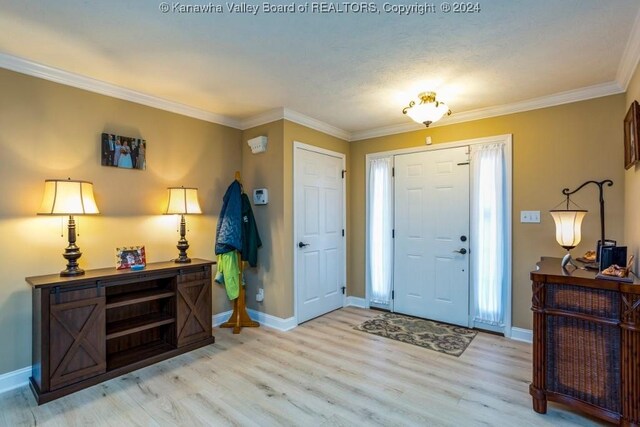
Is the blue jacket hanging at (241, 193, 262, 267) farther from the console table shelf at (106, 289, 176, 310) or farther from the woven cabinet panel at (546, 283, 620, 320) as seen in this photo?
the woven cabinet panel at (546, 283, 620, 320)

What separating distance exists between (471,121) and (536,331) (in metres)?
2.38

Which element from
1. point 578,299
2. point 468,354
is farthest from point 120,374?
point 578,299

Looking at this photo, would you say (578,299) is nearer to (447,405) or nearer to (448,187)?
(447,405)

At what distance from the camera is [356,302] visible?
4508 mm

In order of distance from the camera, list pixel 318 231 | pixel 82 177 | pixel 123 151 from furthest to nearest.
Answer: pixel 318 231
pixel 123 151
pixel 82 177

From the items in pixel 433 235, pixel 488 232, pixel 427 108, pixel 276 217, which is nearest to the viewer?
pixel 427 108

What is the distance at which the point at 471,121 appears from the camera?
3604 millimetres

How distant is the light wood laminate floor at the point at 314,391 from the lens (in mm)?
2031

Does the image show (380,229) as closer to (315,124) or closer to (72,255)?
(315,124)

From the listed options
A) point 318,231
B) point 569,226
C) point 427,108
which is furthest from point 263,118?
point 569,226

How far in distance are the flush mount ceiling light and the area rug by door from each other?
7.10 feet

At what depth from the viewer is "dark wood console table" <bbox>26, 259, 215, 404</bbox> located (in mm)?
2236

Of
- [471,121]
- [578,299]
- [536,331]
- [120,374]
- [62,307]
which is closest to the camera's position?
[578,299]

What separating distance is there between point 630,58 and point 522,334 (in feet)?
8.40
